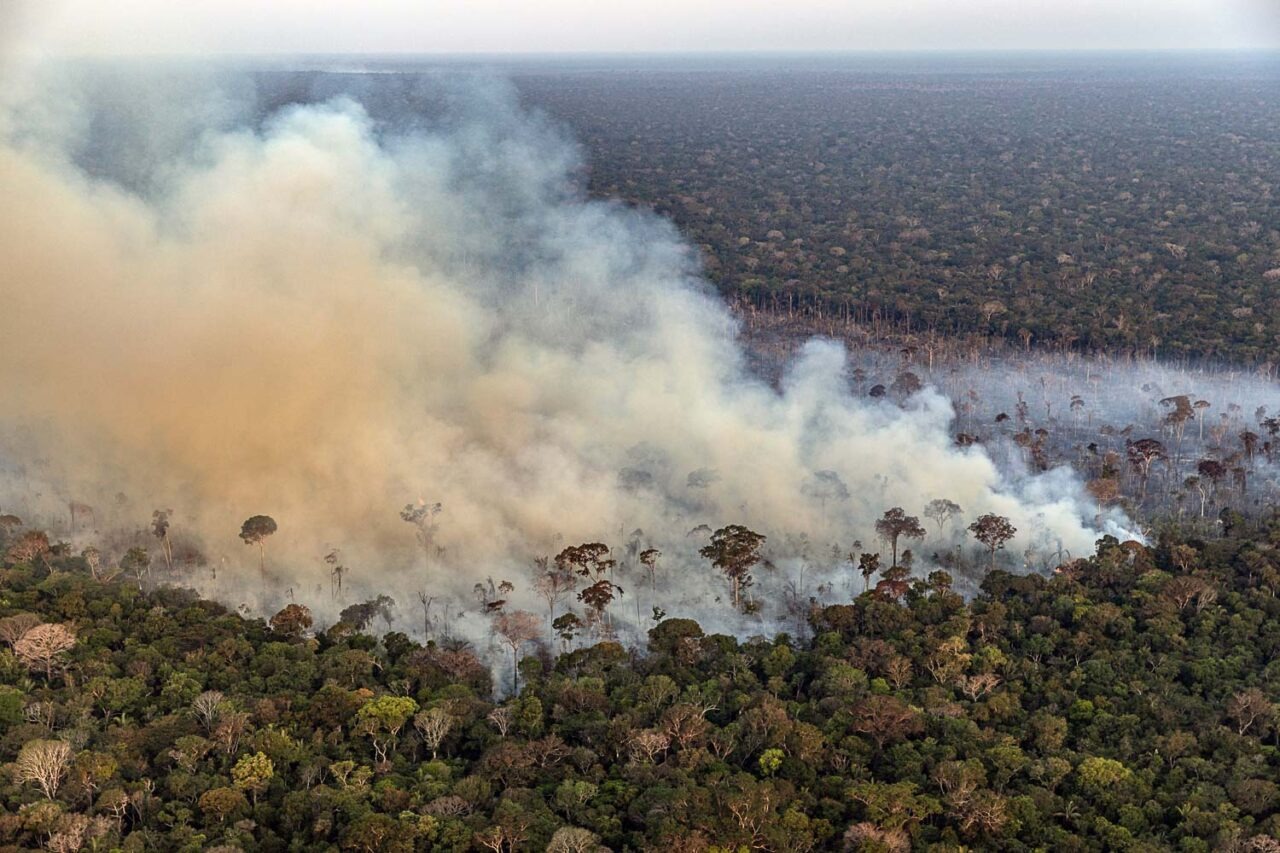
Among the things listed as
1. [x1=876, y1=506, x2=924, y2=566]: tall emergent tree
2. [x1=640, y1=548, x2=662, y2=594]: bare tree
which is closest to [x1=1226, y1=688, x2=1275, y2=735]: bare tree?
[x1=876, y1=506, x2=924, y2=566]: tall emergent tree

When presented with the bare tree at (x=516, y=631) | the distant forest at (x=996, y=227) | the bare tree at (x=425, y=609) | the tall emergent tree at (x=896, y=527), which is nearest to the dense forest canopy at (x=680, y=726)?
the bare tree at (x=516, y=631)

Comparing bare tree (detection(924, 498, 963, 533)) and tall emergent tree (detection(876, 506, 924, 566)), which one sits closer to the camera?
tall emergent tree (detection(876, 506, 924, 566))

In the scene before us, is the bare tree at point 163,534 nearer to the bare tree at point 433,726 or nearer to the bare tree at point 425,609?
the bare tree at point 425,609

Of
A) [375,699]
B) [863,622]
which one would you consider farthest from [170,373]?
[863,622]

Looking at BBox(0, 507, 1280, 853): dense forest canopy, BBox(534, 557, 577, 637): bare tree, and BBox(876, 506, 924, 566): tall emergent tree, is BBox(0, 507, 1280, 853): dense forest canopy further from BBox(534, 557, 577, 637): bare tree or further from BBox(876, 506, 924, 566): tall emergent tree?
BBox(876, 506, 924, 566): tall emergent tree

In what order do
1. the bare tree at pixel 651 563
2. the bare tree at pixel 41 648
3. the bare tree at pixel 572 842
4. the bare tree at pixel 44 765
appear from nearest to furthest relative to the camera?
the bare tree at pixel 572 842
the bare tree at pixel 44 765
the bare tree at pixel 41 648
the bare tree at pixel 651 563

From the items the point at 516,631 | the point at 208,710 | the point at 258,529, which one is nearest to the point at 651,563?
the point at 516,631

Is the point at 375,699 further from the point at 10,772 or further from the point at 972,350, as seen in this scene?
the point at 972,350

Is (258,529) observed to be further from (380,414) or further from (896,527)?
(896,527)
